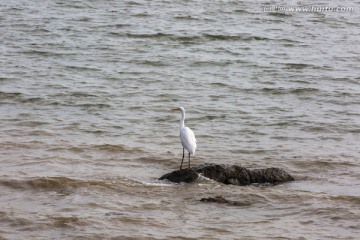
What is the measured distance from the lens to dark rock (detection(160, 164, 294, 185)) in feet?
35.4

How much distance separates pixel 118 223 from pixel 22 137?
4.66 metres

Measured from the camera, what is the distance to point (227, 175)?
10812 millimetres

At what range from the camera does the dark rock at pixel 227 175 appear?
1078cm

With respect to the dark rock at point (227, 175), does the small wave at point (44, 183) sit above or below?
below

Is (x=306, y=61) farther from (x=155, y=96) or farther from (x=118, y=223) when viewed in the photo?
(x=118, y=223)

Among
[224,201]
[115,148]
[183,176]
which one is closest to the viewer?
[224,201]

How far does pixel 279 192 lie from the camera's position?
10617mm

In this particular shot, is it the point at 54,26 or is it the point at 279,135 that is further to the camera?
the point at 54,26

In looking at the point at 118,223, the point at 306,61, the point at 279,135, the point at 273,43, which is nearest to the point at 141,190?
the point at 118,223
